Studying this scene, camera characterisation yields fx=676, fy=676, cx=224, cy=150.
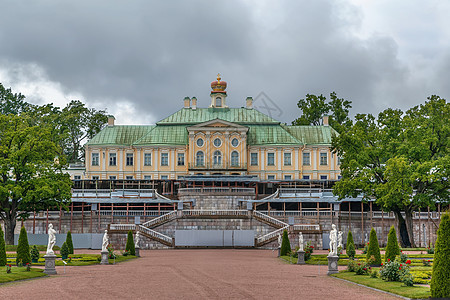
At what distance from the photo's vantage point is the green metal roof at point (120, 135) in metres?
88.4

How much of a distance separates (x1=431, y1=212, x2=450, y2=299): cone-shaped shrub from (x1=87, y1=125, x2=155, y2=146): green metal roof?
7025 cm

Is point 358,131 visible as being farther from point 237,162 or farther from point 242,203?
point 237,162

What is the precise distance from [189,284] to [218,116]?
67.4 meters

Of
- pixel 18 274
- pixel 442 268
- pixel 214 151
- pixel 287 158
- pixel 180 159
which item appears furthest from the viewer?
pixel 180 159

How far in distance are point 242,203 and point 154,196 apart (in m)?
9.23

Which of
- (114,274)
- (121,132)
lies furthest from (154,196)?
(114,274)

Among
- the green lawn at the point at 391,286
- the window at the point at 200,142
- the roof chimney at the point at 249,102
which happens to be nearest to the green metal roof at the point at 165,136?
the window at the point at 200,142

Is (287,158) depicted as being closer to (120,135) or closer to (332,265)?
(120,135)

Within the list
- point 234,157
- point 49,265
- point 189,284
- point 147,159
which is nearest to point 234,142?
point 234,157

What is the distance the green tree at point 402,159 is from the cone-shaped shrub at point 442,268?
33474mm

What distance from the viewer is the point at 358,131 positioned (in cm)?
5944

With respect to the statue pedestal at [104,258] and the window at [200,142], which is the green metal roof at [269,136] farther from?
the statue pedestal at [104,258]

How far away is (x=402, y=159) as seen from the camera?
2140 inches

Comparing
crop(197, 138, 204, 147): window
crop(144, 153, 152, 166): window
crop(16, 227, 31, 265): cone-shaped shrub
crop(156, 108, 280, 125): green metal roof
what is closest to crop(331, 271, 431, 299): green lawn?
crop(16, 227, 31, 265): cone-shaped shrub
